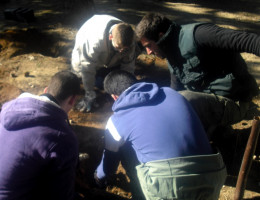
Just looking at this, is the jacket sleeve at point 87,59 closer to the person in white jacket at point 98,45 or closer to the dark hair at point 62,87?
the person in white jacket at point 98,45

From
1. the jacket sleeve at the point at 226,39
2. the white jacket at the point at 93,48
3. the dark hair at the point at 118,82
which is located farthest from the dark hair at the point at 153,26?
the white jacket at the point at 93,48

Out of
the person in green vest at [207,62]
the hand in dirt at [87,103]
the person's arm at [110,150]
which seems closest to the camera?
the person's arm at [110,150]

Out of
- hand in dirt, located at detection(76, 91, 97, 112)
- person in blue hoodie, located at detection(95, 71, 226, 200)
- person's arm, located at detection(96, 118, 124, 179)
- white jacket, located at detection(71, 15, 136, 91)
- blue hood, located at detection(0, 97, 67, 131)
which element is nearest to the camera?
blue hood, located at detection(0, 97, 67, 131)

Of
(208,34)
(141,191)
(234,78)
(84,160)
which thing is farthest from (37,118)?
(234,78)

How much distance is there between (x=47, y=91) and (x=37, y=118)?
535 mm

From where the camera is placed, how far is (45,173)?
2109mm

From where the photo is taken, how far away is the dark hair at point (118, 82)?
2.41 meters

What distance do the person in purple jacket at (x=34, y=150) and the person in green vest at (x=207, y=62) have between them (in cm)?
146

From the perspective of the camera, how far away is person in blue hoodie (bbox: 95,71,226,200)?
2061 millimetres

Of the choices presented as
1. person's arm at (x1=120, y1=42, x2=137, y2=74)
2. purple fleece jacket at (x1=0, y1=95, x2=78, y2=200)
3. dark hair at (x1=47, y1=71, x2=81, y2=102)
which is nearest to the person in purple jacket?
purple fleece jacket at (x1=0, y1=95, x2=78, y2=200)

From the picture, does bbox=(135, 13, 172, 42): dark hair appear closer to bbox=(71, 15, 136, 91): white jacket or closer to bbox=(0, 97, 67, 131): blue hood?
bbox=(71, 15, 136, 91): white jacket

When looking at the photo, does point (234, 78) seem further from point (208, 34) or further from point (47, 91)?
point (47, 91)

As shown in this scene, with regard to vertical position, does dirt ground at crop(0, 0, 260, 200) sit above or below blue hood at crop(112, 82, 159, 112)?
below

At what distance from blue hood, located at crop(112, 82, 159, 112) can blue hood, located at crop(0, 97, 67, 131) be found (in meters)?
0.54
